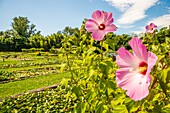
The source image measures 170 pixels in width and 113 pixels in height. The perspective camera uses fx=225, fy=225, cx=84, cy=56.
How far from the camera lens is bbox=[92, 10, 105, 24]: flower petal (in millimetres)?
1297

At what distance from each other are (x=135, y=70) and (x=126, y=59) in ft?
0.16

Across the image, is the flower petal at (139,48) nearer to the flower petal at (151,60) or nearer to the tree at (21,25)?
the flower petal at (151,60)

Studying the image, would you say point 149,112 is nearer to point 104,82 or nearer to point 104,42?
point 104,82

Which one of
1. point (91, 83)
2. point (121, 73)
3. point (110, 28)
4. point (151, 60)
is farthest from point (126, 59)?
point (91, 83)

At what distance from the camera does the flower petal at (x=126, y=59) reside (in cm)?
73

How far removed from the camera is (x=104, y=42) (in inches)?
66.9

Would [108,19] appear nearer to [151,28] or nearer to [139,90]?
[139,90]

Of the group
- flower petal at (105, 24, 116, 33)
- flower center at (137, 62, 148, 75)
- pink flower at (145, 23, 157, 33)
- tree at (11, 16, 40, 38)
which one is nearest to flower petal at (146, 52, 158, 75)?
flower center at (137, 62, 148, 75)

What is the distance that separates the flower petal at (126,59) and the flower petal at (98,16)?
590 millimetres

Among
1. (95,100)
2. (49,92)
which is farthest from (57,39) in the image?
(95,100)

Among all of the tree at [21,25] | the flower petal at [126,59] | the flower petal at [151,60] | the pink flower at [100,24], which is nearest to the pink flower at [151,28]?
the pink flower at [100,24]

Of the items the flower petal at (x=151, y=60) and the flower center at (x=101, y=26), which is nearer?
the flower petal at (x=151, y=60)

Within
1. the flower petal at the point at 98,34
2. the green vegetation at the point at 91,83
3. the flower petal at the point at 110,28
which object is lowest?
the green vegetation at the point at 91,83

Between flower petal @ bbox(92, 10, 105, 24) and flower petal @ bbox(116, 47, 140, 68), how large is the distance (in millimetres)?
590
